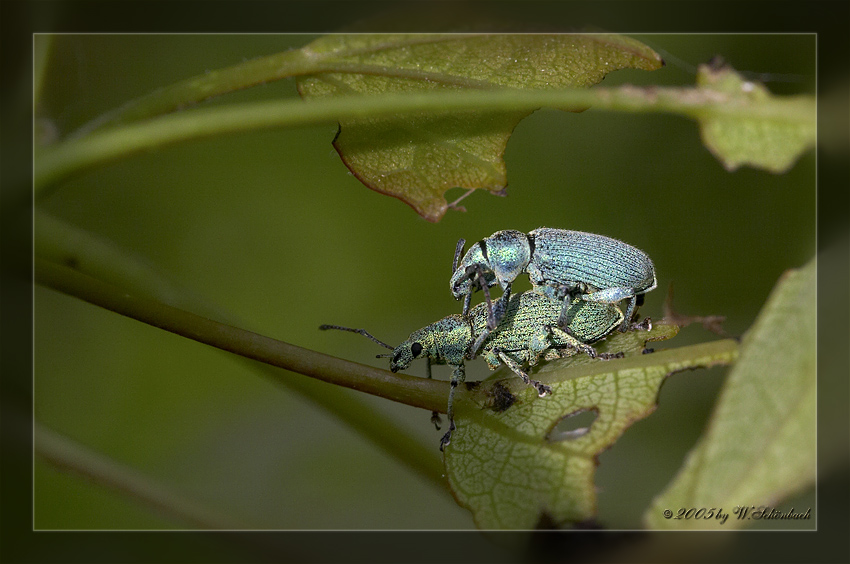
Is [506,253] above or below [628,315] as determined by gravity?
above

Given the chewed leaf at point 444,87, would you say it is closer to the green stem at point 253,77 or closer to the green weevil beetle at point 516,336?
the green stem at point 253,77

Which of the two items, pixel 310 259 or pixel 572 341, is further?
pixel 310 259

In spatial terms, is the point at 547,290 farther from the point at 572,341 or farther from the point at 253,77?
the point at 253,77

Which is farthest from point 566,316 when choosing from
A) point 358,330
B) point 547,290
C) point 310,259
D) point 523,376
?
point 310,259

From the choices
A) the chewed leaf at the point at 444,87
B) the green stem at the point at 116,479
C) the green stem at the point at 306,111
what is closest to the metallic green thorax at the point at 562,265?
the chewed leaf at the point at 444,87

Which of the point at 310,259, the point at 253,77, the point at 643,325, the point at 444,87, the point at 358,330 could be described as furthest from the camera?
the point at 310,259

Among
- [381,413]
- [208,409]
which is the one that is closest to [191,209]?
[208,409]

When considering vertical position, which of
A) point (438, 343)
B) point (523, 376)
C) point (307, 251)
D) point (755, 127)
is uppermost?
point (755, 127)

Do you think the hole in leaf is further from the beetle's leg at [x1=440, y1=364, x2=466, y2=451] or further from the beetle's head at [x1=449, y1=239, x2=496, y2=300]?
the beetle's head at [x1=449, y1=239, x2=496, y2=300]
